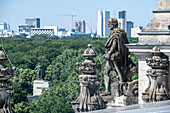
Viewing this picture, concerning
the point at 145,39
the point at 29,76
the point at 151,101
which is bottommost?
the point at 29,76

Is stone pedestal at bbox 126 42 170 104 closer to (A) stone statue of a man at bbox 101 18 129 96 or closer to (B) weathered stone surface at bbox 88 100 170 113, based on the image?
(A) stone statue of a man at bbox 101 18 129 96

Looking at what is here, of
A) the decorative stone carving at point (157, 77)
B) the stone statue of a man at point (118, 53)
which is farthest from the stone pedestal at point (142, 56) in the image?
the stone statue of a man at point (118, 53)

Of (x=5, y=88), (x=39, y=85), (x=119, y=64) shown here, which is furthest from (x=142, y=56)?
(x=39, y=85)

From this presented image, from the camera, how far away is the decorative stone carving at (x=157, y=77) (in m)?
24.5

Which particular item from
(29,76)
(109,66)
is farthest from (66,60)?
(109,66)

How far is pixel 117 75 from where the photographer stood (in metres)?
27.1

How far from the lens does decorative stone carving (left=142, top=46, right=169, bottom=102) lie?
24516mm

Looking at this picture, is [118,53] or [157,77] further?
[118,53]

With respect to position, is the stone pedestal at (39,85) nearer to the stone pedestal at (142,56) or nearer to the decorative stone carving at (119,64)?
the decorative stone carving at (119,64)

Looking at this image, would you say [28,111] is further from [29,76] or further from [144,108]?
[144,108]

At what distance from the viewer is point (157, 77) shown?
24609 mm

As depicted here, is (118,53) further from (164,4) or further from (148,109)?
(148,109)

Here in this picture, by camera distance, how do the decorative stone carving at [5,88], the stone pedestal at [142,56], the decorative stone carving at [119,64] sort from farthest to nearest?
the decorative stone carving at [119,64]
the stone pedestal at [142,56]
the decorative stone carving at [5,88]

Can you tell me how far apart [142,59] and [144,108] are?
427 centimetres
